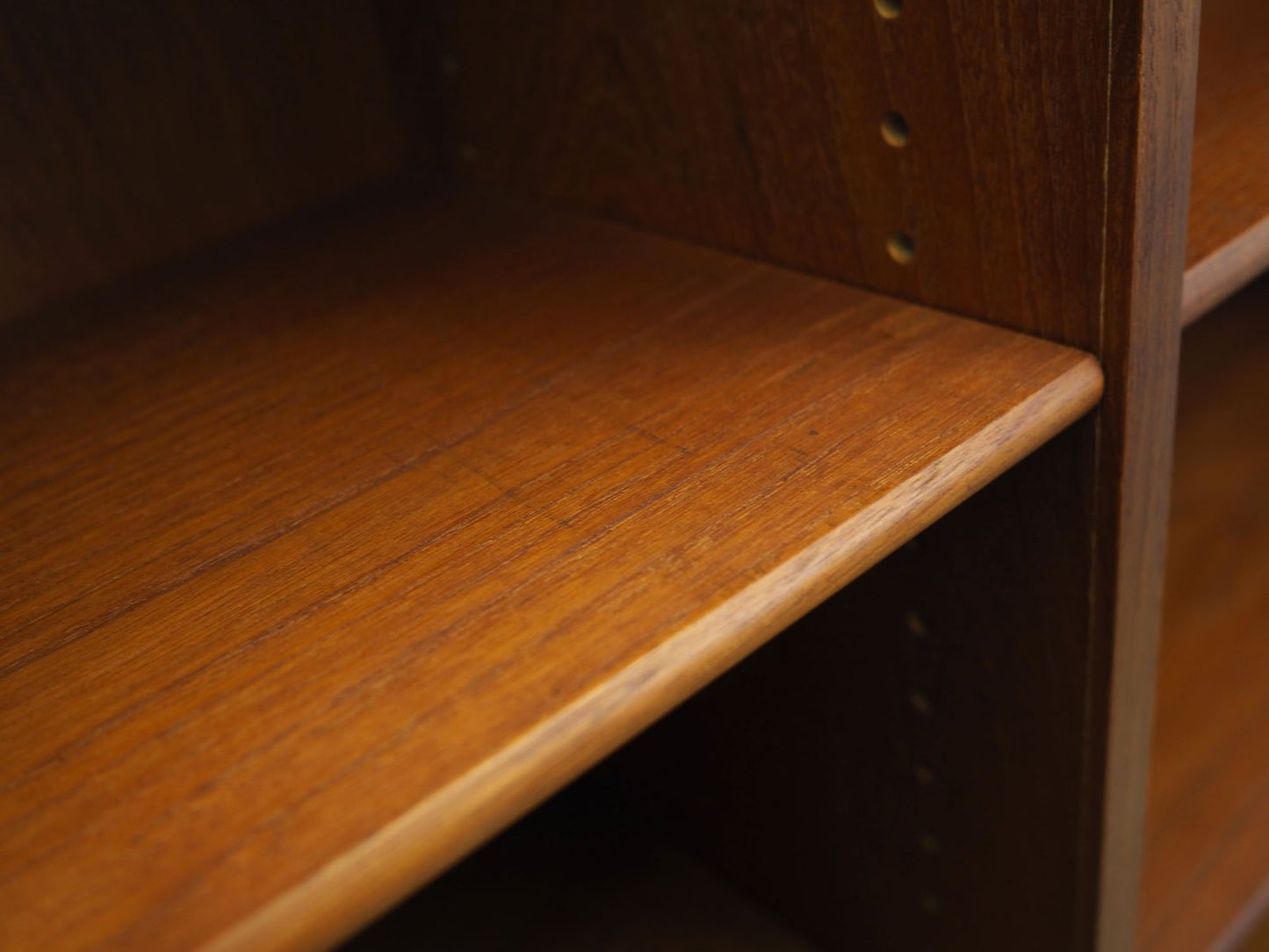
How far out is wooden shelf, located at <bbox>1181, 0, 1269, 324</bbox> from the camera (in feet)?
1.32

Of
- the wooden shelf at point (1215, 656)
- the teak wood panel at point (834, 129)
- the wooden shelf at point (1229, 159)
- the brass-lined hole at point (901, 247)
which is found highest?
the teak wood panel at point (834, 129)

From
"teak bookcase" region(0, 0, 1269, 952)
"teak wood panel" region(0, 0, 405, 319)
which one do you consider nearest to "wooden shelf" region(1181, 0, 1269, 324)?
"teak bookcase" region(0, 0, 1269, 952)

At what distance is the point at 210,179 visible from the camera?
20.1 inches

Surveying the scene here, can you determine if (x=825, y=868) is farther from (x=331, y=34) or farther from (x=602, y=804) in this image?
(x=331, y=34)

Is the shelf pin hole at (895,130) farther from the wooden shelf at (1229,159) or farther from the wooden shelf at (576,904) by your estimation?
the wooden shelf at (576,904)

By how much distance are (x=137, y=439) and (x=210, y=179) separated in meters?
0.17

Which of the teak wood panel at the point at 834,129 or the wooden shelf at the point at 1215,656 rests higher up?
the teak wood panel at the point at 834,129

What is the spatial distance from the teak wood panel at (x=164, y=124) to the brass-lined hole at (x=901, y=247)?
265mm

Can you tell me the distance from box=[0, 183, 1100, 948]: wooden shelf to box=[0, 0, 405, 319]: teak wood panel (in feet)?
0.10

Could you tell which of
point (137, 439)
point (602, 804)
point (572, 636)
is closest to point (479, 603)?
point (572, 636)

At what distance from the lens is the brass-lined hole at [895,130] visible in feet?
1.25

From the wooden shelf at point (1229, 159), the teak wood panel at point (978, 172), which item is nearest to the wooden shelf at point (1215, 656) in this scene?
the teak wood panel at point (978, 172)

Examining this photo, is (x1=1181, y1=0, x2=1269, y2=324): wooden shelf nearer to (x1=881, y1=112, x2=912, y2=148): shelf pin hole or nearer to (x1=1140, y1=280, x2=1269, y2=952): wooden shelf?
(x1=881, y1=112, x2=912, y2=148): shelf pin hole

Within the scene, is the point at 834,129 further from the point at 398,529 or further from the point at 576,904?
the point at 576,904
